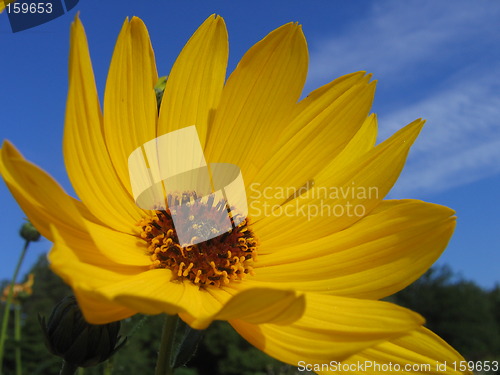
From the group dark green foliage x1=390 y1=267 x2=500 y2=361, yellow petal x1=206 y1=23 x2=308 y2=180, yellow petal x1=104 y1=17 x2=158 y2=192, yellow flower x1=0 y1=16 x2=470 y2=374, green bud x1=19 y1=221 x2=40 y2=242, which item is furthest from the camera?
dark green foliage x1=390 y1=267 x2=500 y2=361

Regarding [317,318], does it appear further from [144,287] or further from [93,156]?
[93,156]

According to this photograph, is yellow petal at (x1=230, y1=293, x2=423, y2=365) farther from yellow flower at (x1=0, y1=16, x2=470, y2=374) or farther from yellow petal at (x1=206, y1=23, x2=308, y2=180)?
yellow petal at (x1=206, y1=23, x2=308, y2=180)

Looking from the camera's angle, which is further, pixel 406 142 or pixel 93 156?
pixel 406 142

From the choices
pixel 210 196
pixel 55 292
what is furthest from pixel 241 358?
pixel 210 196

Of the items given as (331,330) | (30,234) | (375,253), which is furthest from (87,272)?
(30,234)

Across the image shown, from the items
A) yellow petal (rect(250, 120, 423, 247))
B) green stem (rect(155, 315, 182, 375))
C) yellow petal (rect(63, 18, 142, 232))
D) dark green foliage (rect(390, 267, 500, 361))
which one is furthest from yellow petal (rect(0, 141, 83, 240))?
dark green foliage (rect(390, 267, 500, 361))

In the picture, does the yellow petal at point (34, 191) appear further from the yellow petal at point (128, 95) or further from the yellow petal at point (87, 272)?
the yellow petal at point (128, 95)
